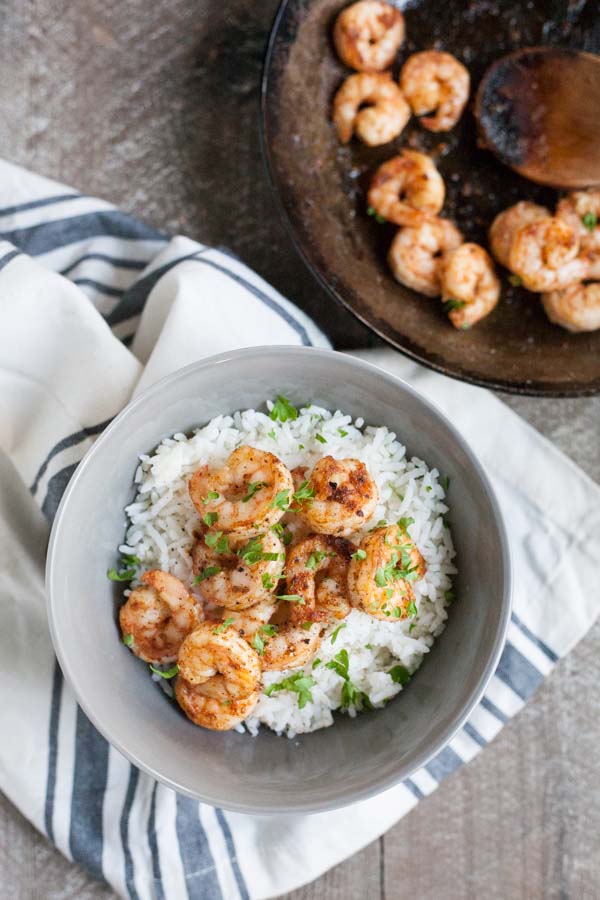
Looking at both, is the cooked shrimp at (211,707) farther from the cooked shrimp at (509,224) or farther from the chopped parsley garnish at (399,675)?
the cooked shrimp at (509,224)

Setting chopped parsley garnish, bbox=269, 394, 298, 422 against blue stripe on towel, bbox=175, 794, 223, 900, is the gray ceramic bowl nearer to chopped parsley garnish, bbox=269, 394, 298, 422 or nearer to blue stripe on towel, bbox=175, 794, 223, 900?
chopped parsley garnish, bbox=269, 394, 298, 422

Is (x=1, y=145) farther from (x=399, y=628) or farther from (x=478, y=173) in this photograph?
(x=399, y=628)

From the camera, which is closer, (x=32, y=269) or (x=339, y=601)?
(x=339, y=601)

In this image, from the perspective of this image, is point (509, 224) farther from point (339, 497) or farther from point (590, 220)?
point (339, 497)

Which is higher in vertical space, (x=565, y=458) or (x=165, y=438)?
(x=165, y=438)

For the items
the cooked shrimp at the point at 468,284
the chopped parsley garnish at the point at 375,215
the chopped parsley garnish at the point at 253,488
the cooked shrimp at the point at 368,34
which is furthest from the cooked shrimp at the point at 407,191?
the chopped parsley garnish at the point at 253,488

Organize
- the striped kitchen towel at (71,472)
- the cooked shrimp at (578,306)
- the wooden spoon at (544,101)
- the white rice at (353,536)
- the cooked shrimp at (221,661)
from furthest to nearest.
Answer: the wooden spoon at (544,101) → the cooked shrimp at (578,306) → the striped kitchen towel at (71,472) → the white rice at (353,536) → the cooked shrimp at (221,661)

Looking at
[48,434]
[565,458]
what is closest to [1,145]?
[48,434]
